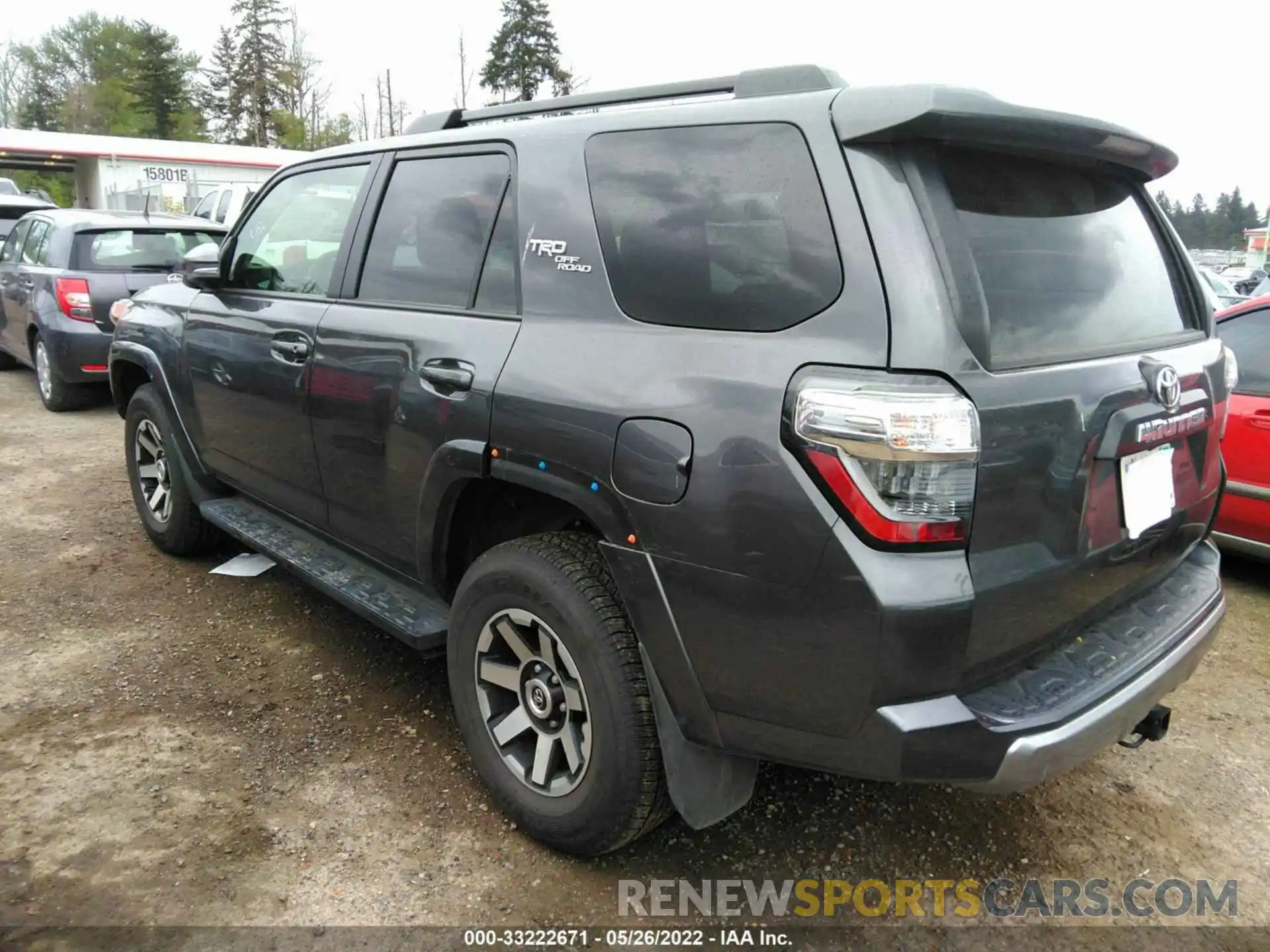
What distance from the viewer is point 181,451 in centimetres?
416

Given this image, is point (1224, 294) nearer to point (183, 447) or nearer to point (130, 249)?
point (130, 249)

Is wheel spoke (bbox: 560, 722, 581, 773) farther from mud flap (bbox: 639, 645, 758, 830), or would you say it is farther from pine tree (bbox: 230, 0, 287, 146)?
pine tree (bbox: 230, 0, 287, 146)

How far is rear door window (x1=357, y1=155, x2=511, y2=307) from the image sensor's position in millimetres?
2686

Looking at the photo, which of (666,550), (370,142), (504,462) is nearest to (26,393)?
(370,142)

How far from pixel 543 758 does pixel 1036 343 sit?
1597 mm

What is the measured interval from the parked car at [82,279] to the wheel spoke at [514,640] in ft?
20.7

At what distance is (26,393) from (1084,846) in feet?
31.5

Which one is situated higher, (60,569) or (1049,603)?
(1049,603)

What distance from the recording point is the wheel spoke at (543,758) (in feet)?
7.92

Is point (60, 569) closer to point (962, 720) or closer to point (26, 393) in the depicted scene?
point (962, 720)

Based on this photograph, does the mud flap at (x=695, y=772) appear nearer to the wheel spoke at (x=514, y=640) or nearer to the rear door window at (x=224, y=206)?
the wheel spoke at (x=514, y=640)

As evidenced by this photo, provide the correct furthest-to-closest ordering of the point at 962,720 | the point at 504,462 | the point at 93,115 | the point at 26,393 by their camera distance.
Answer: the point at 93,115, the point at 26,393, the point at 504,462, the point at 962,720

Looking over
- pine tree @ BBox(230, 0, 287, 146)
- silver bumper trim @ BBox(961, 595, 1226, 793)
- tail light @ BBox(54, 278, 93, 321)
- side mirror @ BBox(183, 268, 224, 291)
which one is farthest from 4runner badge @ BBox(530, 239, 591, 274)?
pine tree @ BBox(230, 0, 287, 146)

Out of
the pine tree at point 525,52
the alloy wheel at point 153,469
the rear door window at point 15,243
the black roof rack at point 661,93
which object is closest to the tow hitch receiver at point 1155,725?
the black roof rack at point 661,93
